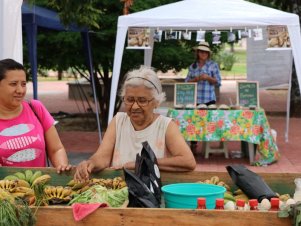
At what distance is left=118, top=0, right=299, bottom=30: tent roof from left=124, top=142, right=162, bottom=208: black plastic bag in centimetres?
675

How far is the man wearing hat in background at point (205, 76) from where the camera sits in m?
11.3

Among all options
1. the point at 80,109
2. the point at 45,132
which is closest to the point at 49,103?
the point at 80,109

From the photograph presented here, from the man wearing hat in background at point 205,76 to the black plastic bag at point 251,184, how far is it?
25.4 feet

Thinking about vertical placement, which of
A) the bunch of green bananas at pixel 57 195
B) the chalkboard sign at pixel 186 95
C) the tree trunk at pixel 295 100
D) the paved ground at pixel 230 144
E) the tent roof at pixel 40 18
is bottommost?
the paved ground at pixel 230 144

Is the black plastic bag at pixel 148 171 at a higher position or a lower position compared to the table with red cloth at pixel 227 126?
higher

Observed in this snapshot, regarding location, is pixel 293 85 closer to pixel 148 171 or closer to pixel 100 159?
pixel 100 159

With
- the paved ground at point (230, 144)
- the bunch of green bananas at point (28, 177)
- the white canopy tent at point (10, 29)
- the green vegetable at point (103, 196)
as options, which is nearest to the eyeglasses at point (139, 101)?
the bunch of green bananas at point (28, 177)

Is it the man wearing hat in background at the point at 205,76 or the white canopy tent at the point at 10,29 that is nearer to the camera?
the white canopy tent at the point at 10,29

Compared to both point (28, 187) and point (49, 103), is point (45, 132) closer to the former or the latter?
point (28, 187)

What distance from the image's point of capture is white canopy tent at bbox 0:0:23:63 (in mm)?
5793

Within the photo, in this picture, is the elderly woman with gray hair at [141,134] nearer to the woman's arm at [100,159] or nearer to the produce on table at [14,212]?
the woman's arm at [100,159]

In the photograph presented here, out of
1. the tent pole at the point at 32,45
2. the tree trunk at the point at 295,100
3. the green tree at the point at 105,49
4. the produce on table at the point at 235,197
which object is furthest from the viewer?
the tree trunk at the point at 295,100

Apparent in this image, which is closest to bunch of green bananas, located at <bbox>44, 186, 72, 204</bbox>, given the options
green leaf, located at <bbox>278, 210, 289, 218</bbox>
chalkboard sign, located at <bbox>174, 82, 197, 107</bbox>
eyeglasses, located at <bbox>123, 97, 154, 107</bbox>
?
eyeglasses, located at <bbox>123, 97, 154, 107</bbox>

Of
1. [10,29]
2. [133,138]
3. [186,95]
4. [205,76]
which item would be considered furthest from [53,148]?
[205,76]
